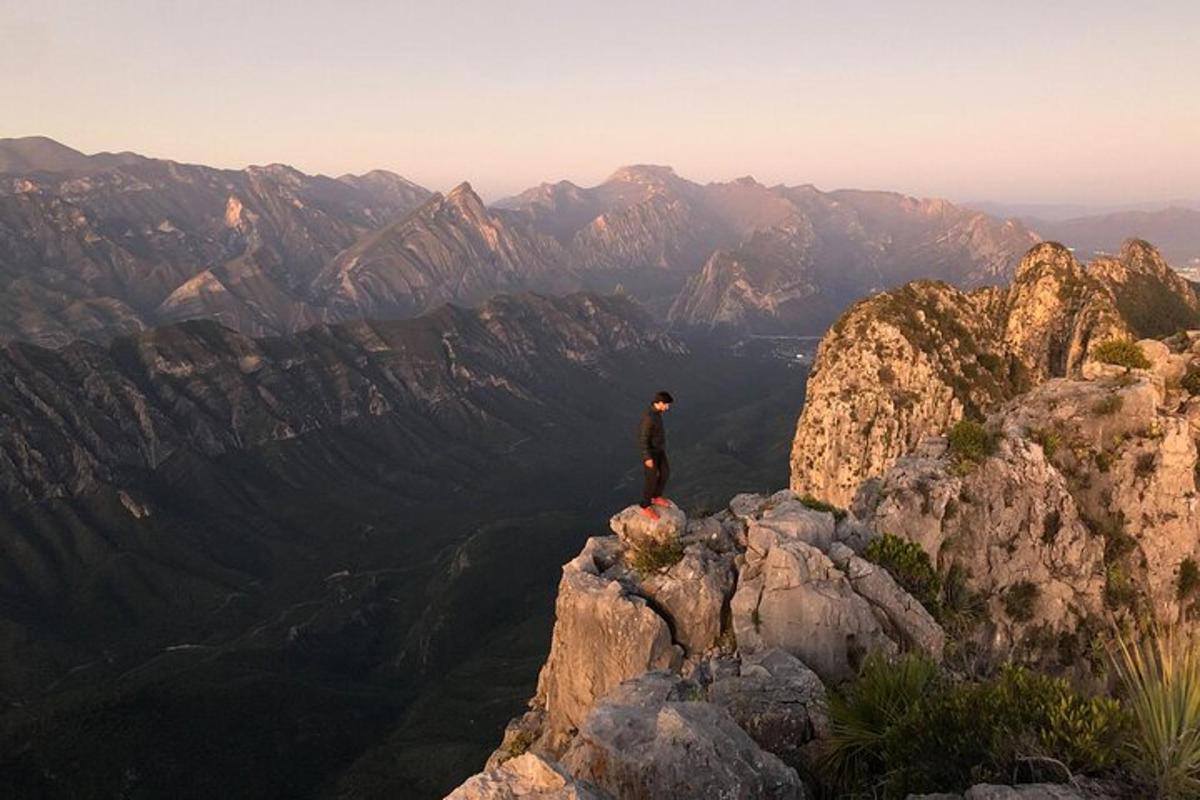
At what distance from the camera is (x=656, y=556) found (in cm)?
3488

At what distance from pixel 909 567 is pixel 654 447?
14.6 metres

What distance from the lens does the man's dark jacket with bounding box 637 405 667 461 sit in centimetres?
3091

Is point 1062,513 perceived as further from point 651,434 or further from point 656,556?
point 651,434

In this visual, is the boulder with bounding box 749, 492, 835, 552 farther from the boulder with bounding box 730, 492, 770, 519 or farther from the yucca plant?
the yucca plant

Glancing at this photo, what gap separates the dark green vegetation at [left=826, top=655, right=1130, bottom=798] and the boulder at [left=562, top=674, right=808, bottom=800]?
1.99 meters

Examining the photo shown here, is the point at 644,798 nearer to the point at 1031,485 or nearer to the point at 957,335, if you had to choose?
the point at 1031,485

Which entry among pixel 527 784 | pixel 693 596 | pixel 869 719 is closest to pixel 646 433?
pixel 693 596

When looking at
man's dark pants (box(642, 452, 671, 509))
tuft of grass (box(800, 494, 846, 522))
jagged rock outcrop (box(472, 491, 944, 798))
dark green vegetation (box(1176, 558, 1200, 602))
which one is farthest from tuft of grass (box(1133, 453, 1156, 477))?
man's dark pants (box(642, 452, 671, 509))

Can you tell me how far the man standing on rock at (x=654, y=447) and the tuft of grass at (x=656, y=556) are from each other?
1431mm

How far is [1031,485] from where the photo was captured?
52.5 m

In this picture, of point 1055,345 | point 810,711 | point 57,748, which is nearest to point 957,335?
point 1055,345

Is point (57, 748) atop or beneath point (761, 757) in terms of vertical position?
beneath

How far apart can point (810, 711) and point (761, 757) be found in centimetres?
436

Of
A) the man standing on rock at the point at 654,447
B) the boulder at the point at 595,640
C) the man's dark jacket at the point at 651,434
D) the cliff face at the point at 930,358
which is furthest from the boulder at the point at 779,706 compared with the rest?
the cliff face at the point at 930,358
